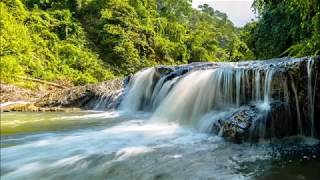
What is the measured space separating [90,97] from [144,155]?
26.9ft

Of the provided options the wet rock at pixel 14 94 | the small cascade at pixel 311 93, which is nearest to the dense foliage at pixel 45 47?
the wet rock at pixel 14 94

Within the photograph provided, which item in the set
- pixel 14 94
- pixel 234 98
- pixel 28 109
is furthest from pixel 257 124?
pixel 14 94

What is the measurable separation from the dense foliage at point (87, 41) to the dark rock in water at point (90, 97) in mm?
3276

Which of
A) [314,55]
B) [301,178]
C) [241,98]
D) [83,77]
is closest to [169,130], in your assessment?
[241,98]

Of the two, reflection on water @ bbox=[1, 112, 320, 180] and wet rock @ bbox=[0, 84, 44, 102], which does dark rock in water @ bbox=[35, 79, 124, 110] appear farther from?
reflection on water @ bbox=[1, 112, 320, 180]

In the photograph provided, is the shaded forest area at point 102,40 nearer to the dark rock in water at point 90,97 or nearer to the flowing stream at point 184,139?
the dark rock in water at point 90,97

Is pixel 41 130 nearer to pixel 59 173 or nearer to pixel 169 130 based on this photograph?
pixel 169 130

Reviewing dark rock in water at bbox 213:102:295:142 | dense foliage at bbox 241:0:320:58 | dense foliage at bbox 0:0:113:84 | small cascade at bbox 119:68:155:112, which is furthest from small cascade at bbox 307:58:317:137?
dense foliage at bbox 0:0:113:84

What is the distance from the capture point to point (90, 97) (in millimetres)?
13602

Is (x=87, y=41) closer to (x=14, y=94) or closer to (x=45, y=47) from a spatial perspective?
(x=45, y=47)

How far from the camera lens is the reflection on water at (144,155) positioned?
15.7ft

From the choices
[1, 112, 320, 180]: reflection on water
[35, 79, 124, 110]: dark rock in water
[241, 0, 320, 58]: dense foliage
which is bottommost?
[1, 112, 320, 180]: reflection on water

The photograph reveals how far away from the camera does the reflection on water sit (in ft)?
15.7

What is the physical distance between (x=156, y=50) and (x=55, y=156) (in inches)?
958
